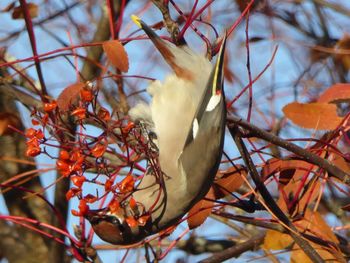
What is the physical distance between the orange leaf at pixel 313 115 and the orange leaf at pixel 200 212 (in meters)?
0.33

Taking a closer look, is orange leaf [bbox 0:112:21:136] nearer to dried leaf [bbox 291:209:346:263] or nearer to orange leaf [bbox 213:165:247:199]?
orange leaf [bbox 213:165:247:199]

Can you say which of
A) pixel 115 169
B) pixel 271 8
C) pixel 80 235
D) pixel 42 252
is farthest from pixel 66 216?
pixel 271 8

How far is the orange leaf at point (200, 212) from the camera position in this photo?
2.19 m

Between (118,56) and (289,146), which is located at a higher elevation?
(118,56)

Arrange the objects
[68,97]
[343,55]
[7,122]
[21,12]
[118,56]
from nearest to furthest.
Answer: [68,97], [118,56], [7,122], [21,12], [343,55]

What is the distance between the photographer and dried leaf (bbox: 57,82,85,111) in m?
2.00

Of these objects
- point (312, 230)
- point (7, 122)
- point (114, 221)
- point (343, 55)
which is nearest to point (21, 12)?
point (7, 122)

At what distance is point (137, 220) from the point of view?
81.1 inches

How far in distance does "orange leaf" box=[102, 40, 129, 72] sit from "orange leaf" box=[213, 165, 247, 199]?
41 centimetres

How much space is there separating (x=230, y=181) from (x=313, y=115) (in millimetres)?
299

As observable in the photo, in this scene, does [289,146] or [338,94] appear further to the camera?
[338,94]

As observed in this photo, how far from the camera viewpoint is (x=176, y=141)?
252 cm

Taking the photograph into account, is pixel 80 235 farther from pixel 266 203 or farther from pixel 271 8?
pixel 271 8

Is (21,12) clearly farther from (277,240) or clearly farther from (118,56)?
(277,240)
